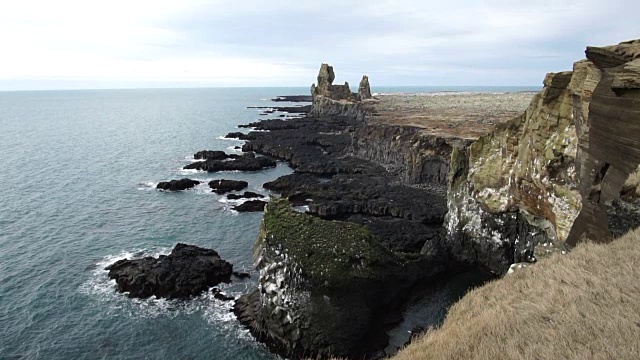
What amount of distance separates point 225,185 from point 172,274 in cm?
3054

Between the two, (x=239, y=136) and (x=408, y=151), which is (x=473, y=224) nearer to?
(x=408, y=151)

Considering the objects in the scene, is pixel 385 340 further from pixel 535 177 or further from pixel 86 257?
pixel 86 257

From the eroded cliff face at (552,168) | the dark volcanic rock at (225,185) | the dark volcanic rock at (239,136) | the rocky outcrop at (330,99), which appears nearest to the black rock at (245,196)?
the dark volcanic rock at (225,185)

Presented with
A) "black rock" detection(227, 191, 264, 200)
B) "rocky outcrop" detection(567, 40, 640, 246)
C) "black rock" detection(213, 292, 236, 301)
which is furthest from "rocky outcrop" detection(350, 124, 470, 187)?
"black rock" detection(213, 292, 236, 301)

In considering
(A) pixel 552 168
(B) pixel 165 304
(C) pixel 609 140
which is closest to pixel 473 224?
(A) pixel 552 168

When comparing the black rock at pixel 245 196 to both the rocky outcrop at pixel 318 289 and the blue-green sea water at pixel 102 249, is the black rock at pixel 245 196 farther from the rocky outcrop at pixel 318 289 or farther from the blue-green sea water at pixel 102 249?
the rocky outcrop at pixel 318 289

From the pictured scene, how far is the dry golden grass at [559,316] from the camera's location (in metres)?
10.3

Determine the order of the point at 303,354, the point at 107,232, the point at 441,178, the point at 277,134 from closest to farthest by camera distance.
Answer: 1. the point at 303,354
2. the point at 107,232
3. the point at 441,178
4. the point at 277,134

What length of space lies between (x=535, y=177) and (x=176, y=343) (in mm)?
26968

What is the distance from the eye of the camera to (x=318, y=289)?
26.3 metres

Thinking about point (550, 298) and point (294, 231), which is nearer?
point (550, 298)

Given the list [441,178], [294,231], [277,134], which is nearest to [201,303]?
[294,231]

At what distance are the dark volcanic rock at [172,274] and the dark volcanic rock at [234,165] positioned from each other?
4021cm

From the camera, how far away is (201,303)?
31.7 meters
